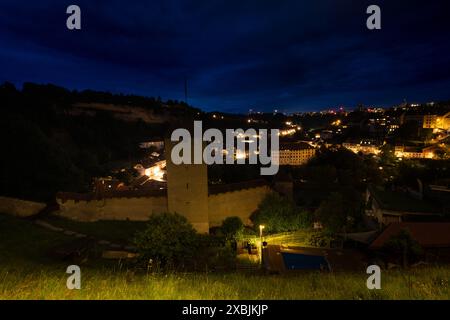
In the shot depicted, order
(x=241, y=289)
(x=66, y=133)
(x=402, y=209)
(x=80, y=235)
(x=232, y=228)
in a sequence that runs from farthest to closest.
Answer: (x=66, y=133) → (x=232, y=228) → (x=402, y=209) → (x=80, y=235) → (x=241, y=289)

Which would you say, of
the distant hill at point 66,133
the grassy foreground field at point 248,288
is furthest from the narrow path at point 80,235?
the grassy foreground field at point 248,288

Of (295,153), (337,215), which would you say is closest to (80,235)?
(337,215)

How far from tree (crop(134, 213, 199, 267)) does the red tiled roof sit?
21.2 feet

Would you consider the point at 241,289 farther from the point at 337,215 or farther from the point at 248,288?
the point at 337,215

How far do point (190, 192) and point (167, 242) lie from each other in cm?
748

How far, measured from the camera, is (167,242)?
32.5ft

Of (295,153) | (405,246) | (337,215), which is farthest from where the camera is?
(295,153)

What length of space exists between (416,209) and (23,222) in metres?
18.2

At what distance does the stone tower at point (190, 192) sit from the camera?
17234 millimetres

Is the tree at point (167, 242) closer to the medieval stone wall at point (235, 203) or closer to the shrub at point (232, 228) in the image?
the shrub at point (232, 228)

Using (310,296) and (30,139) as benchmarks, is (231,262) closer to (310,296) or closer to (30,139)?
(310,296)

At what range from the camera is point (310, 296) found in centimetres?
362

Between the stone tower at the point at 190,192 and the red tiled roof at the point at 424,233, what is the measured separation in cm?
922

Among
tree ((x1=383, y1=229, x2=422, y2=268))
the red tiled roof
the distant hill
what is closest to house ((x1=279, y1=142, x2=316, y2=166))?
the distant hill
